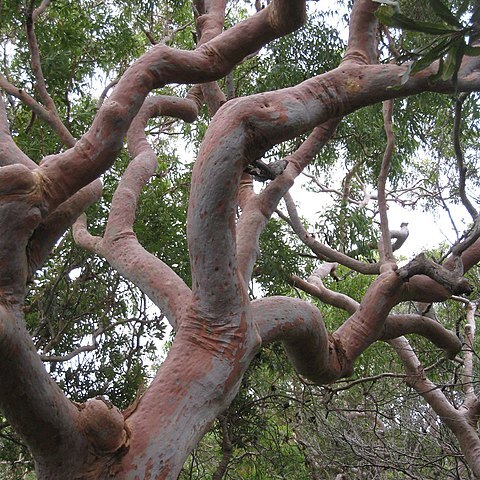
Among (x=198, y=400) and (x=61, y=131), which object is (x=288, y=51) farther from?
(x=198, y=400)

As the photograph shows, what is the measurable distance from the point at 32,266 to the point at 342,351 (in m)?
1.74

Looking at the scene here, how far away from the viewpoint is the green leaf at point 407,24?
1.97 meters

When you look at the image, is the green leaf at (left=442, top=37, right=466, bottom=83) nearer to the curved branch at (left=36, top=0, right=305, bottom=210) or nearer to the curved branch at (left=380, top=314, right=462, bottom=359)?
the curved branch at (left=36, top=0, right=305, bottom=210)

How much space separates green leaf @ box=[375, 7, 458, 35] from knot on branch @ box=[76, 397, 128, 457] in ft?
4.87

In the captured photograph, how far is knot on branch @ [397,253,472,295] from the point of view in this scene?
2.84 meters

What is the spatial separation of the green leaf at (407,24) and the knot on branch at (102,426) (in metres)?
1.48

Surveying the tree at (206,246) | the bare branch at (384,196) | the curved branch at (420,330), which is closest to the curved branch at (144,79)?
the tree at (206,246)

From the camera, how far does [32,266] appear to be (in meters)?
2.23

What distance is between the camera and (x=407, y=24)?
1.98 m

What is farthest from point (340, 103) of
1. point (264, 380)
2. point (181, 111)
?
point (264, 380)

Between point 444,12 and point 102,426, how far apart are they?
1640 mm

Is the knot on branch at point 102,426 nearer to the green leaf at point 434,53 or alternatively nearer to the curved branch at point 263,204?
the curved branch at point 263,204

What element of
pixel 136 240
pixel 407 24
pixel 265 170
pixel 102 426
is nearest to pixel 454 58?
pixel 407 24

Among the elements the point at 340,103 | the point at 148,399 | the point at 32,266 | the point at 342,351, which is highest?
the point at 340,103
